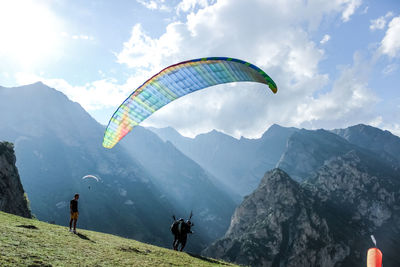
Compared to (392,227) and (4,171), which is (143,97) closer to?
(4,171)

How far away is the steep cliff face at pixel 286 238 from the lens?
13000 cm

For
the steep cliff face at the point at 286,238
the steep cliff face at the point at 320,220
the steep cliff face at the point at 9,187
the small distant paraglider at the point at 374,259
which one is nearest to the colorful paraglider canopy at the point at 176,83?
the small distant paraglider at the point at 374,259

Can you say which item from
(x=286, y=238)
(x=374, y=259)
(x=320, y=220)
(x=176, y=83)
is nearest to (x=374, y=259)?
(x=374, y=259)

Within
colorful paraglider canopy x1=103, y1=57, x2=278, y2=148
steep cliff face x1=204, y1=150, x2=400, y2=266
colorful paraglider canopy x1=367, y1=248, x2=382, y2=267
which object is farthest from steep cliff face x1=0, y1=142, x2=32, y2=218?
steep cliff face x1=204, y1=150, x2=400, y2=266

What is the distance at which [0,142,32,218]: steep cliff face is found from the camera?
161ft

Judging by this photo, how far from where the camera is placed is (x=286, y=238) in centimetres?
13700

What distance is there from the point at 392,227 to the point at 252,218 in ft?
286

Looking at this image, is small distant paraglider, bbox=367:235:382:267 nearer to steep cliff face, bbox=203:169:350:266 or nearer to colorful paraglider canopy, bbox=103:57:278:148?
colorful paraglider canopy, bbox=103:57:278:148

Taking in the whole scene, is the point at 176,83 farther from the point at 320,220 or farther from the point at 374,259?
the point at 320,220

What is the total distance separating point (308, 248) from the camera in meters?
132

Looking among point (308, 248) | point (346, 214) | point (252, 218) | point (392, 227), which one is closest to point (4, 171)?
point (308, 248)

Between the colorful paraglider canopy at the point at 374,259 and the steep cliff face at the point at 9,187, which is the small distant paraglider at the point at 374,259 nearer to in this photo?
the colorful paraglider canopy at the point at 374,259

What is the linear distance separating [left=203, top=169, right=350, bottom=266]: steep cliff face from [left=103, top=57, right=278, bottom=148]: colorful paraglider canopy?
12426 centimetres

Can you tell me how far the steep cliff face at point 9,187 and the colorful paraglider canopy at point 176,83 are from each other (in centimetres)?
3959
